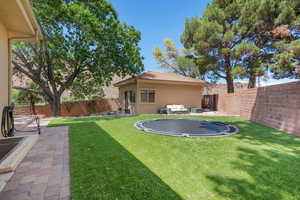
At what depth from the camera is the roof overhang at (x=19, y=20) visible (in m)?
2.79

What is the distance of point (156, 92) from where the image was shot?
12.4m

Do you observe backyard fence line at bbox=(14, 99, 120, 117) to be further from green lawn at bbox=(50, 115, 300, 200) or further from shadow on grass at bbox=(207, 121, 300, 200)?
shadow on grass at bbox=(207, 121, 300, 200)

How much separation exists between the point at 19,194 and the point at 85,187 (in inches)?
33.4

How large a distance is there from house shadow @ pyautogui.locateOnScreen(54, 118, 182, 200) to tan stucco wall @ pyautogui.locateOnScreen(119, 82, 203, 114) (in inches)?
319

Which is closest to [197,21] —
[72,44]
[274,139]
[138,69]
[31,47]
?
[138,69]

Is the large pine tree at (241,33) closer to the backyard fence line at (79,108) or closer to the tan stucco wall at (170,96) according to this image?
the tan stucco wall at (170,96)

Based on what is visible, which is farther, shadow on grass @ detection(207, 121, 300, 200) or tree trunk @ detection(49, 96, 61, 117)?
tree trunk @ detection(49, 96, 61, 117)

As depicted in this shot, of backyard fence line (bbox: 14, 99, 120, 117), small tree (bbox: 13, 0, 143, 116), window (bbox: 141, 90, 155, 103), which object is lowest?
backyard fence line (bbox: 14, 99, 120, 117)

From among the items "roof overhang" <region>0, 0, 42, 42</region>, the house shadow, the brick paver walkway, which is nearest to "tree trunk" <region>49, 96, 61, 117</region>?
"roof overhang" <region>0, 0, 42, 42</region>

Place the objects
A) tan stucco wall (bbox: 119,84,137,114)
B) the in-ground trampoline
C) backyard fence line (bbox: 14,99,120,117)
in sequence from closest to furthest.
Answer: the in-ground trampoline < tan stucco wall (bbox: 119,84,137,114) < backyard fence line (bbox: 14,99,120,117)

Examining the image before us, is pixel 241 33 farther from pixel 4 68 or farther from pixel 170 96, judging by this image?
pixel 4 68

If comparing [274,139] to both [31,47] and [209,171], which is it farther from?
[31,47]

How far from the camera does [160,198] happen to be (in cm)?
195

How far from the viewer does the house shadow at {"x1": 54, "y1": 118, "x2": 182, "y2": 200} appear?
203 cm
